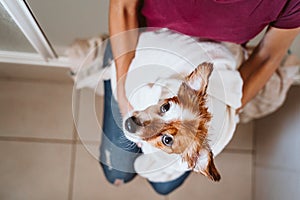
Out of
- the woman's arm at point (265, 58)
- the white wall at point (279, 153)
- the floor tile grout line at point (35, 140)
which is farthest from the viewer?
the floor tile grout line at point (35, 140)

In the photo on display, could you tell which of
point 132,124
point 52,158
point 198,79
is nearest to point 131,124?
point 132,124

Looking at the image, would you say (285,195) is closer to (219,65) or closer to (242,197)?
(242,197)

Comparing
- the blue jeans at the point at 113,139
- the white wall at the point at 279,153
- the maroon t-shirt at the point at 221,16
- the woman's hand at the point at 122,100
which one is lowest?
the white wall at the point at 279,153

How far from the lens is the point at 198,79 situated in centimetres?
44

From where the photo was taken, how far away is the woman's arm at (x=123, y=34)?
0.50 metres

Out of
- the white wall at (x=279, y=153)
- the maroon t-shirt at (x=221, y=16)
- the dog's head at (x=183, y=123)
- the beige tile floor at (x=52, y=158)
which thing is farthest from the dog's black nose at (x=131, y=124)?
the beige tile floor at (x=52, y=158)

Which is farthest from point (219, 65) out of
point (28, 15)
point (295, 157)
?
point (295, 157)

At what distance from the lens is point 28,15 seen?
1.77 ft

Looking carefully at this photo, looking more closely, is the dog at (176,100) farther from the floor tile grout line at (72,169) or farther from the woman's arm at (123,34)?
the floor tile grout line at (72,169)

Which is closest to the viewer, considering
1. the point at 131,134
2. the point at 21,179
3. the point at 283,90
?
the point at 131,134

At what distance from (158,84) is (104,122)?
0.41 ft

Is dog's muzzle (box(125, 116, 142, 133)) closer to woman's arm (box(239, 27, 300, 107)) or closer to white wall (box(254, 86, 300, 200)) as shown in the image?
woman's arm (box(239, 27, 300, 107))

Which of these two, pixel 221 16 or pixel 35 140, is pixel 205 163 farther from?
pixel 35 140

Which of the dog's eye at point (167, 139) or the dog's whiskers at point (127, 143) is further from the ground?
the dog's eye at point (167, 139)
